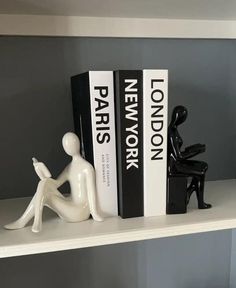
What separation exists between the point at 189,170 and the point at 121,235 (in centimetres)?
15

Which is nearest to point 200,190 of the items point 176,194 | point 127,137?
point 176,194

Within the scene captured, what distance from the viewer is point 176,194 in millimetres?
604

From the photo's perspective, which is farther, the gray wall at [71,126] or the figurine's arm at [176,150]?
the gray wall at [71,126]

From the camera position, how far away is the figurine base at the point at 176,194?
23.7 inches

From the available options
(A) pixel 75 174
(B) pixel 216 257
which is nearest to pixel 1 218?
(A) pixel 75 174

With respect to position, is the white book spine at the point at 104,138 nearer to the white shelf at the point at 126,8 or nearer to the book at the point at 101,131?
the book at the point at 101,131

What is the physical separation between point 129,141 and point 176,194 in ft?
0.36

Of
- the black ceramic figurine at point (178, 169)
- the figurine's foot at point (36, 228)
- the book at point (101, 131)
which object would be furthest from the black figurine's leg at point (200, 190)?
the figurine's foot at point (36, 228)

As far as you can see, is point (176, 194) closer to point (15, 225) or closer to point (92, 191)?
point (92, 191)

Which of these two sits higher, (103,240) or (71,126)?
(71,126)

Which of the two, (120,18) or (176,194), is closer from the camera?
(176,194)

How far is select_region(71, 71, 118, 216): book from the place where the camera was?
1.84 feet

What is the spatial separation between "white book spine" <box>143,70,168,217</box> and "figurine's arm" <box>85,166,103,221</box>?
0.24 ft

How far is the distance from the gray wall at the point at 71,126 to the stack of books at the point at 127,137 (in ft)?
0.43
